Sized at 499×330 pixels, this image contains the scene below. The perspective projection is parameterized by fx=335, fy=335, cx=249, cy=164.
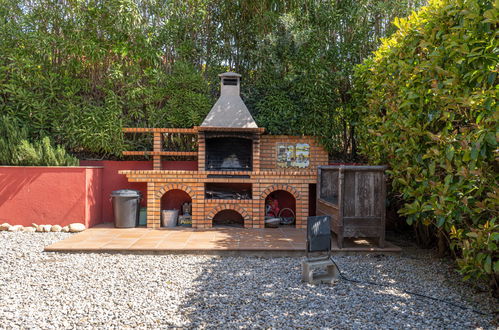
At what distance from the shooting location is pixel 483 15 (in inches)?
103

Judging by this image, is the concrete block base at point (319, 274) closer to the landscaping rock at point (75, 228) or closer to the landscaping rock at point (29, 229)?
the landscaping rock at point (75, 228)

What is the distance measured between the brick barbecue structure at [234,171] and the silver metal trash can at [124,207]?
10.6 inches

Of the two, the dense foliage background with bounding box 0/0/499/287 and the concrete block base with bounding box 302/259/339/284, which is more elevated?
the dense foliage background with bounding box 0/0/499/287

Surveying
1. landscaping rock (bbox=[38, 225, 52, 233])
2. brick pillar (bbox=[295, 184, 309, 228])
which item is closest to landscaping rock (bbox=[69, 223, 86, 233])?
landscaping rock (bbox=[38, 225, 52, 233])

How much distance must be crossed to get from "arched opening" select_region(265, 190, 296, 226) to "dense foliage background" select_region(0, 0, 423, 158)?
1.37m

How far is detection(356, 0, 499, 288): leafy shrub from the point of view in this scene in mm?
2605

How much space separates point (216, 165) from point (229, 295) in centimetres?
380

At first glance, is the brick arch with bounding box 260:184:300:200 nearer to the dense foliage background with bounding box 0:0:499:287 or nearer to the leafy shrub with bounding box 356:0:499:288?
the dense foliage background with bounding box 0:0:499:287

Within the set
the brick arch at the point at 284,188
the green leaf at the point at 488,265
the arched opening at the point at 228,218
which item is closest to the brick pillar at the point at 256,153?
the brick arch at the point at 284,188

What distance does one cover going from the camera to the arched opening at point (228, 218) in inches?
263

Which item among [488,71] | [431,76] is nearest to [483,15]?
[488,71]

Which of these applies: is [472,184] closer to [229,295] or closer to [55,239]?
[229,295]

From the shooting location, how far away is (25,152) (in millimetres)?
5949

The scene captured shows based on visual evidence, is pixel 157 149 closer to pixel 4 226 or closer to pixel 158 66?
pixel 158 66
